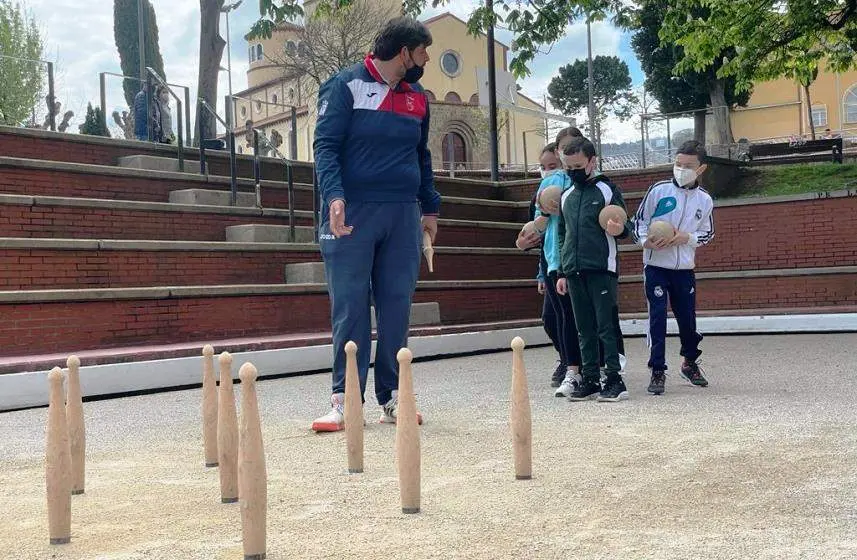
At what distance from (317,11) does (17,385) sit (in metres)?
8.85

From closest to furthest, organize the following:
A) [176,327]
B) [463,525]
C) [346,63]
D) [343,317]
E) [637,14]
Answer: [463,525] < [343,317] < [176,327] < [637,14] < [346,63]

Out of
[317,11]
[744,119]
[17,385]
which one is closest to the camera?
[17,385]

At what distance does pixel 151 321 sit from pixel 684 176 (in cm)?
596

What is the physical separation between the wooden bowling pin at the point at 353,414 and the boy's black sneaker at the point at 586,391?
2875mm

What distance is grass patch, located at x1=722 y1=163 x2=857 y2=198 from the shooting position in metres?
17.6

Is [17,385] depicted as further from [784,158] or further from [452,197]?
[784,158]

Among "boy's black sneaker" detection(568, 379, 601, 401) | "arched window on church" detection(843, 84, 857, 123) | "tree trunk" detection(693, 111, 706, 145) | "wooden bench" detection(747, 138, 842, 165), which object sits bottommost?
"boy's black sneaker" detection(568, 379, 601, 401)

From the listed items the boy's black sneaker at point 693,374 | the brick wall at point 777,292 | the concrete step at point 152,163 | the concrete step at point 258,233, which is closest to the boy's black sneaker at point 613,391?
the boy's black sneaker at point 693,374

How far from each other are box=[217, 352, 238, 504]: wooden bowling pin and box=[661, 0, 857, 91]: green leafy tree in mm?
14618

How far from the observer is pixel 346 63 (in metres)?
40.0

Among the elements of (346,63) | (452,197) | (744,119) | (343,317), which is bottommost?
(343,317)

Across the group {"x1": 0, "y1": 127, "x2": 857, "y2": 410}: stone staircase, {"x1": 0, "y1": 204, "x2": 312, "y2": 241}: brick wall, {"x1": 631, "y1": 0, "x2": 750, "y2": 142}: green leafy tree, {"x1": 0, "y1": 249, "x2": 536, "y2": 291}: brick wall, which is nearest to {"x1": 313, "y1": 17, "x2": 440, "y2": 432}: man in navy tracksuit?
{"x1": 0, "y1": 127, "x2": 857, "y2": 410}: stone staircase

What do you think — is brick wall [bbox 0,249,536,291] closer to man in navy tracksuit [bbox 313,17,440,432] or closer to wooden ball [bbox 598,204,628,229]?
man in navy tracksuit [bbox 313,17,440,432]

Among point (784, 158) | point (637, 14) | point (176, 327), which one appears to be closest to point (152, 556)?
point (176, 327)
